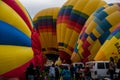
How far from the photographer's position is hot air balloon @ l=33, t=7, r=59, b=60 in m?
41.5

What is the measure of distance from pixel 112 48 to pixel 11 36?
446 inches

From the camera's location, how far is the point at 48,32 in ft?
136

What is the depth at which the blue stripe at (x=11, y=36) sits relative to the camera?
13231 mm

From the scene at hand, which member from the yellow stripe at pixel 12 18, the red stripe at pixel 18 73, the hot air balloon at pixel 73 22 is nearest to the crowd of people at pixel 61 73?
the red stripe at pixel 18 73

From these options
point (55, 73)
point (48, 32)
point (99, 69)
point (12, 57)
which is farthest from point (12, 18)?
point (48, 32)

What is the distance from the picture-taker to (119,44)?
76.9ft

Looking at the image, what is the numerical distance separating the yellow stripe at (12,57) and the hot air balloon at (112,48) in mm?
10433

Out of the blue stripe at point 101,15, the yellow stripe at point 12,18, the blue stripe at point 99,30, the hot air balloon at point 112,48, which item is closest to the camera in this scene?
the yellow stripe at point 12,18

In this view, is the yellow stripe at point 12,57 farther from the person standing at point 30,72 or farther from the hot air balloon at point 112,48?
the hot air balloon at point 112,48

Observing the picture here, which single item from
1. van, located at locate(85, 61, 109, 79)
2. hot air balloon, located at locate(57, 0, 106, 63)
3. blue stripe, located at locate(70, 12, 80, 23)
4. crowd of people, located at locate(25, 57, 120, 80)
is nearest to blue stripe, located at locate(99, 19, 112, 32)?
crowd of people, located at locate(25, 57, 120, 80)

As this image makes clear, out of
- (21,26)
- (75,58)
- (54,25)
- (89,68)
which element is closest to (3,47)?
(21,26)

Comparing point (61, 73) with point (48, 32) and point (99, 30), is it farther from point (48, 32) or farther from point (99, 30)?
point (48, 32)

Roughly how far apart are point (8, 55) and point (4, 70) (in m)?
0.49

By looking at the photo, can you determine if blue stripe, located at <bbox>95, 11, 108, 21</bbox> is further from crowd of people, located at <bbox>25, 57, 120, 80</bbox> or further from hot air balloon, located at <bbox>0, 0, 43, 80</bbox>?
hot air balloon, located at <bbox>0, 0, 43, 80</bbox>
